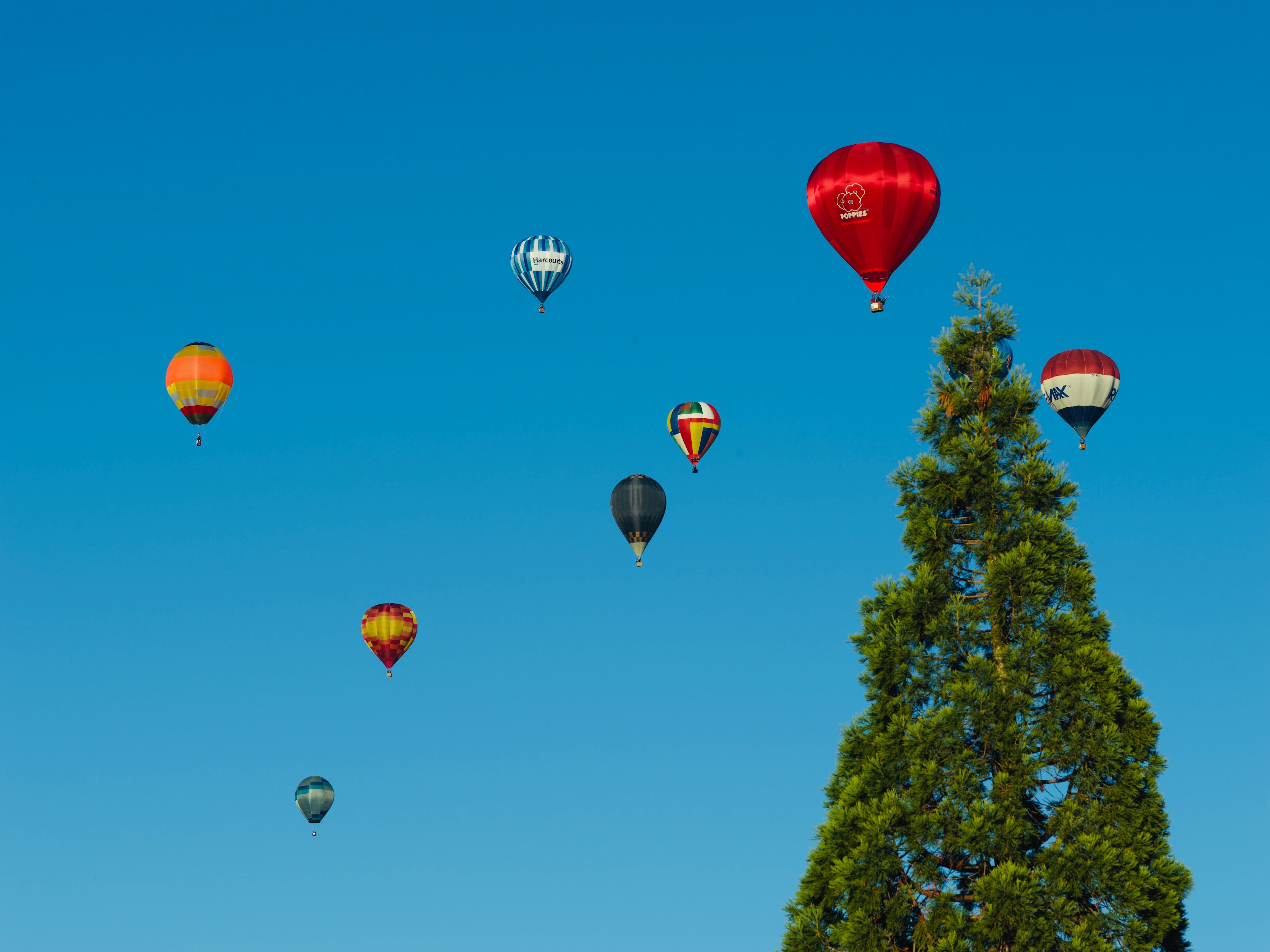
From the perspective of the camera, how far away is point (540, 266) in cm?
8388

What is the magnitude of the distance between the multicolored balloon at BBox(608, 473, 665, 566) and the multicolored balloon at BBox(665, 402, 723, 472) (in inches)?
164

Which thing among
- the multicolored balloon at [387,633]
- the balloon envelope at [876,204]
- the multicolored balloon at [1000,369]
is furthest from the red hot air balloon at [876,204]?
the multicolored balloon at [387,633]

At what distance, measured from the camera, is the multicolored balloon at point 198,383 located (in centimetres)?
7562

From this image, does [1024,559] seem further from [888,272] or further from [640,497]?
[640,497]

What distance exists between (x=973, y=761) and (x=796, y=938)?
4.12 meters

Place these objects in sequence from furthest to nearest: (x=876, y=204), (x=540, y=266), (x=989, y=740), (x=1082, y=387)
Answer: (x=540, y=266) < (x=1082, y=387) < (x=876, y=204) < (x=989, y=740)

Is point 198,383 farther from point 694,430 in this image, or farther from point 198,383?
point 694,430

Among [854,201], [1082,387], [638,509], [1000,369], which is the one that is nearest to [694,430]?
[638,509]

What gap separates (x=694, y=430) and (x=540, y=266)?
993cm

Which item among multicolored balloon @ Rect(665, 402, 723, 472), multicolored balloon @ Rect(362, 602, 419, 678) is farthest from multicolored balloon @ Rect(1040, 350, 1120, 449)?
multicolored balloon @ Rect(362, 602, 419, 678)

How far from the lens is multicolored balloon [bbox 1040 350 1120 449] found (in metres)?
74.1

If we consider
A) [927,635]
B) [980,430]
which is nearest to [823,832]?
[927,635]

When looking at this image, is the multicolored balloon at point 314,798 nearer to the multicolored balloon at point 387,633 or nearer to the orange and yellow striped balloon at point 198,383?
the multicolored balloon at point 387,633

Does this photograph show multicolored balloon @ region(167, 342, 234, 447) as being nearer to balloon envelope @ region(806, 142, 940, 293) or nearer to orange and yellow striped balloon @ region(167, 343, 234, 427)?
orange and yellow striped balloon @ region(167, 343, 234, 427)
